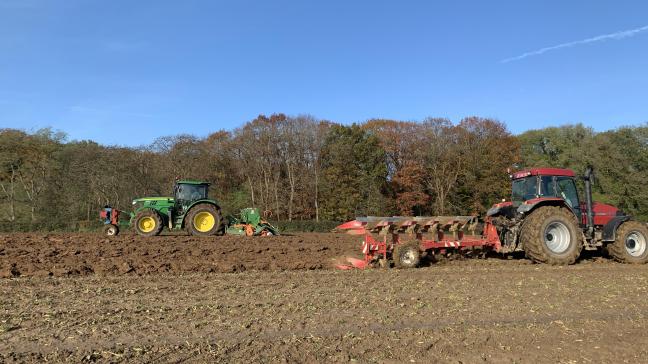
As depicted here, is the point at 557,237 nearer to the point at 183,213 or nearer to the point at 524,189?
the point at 524,189

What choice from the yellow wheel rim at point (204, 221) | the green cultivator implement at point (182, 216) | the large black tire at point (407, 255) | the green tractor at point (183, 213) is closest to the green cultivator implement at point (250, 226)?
the green cultivator implement at point (182, 216)

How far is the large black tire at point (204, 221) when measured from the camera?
17875 mm

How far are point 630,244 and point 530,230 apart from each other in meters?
2.86

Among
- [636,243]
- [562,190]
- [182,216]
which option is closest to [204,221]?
[182,216]

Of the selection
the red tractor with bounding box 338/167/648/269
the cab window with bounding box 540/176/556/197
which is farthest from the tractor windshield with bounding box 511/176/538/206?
the cab window with bounding box 540/176/556/197

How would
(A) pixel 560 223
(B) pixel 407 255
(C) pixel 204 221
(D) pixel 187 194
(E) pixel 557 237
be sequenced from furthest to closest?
(D) pixel 187 194
(C) pixel 204 221
(E) pixel 557 237
(A) pixel 560 223
(B) pixel 407 255

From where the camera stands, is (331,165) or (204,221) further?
(331,165)

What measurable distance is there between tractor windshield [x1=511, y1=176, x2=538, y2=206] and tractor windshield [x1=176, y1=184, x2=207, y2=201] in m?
11.7

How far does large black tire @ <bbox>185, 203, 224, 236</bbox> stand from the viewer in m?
17.9

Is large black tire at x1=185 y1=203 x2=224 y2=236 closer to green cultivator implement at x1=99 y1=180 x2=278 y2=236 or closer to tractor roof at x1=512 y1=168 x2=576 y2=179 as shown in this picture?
green cultivator implement at x1=99 y1=180 x2=278 y2=236

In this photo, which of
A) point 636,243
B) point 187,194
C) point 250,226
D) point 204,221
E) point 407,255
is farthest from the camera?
point 250,226

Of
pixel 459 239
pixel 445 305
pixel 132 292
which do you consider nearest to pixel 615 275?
pixel 459 239

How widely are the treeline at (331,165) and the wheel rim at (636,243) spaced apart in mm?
26196

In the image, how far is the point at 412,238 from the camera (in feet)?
34.4
